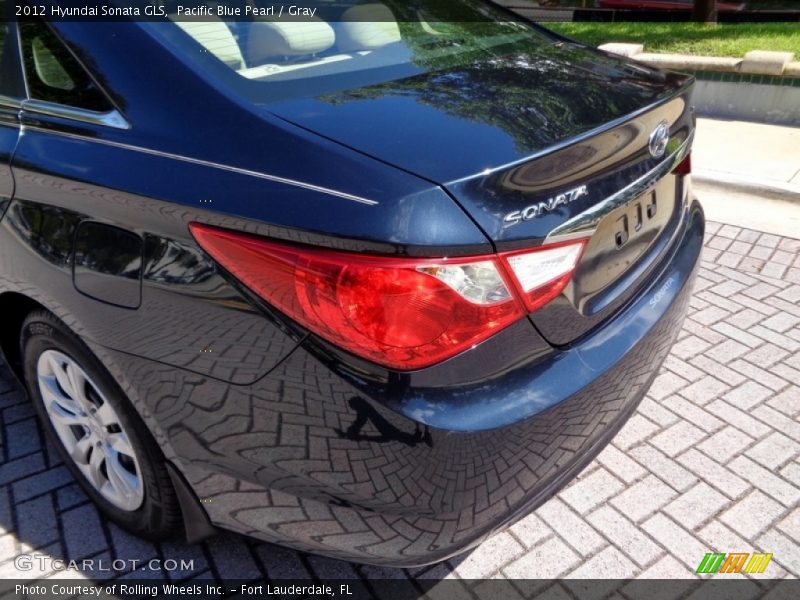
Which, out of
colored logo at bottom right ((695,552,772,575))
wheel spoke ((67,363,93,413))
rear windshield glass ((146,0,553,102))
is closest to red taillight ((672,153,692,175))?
rear windshield glass ((146,0,553,102))

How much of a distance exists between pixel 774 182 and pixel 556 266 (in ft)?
13.1

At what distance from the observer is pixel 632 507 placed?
7.34 feet

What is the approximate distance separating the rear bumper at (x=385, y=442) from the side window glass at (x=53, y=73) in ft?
2.25

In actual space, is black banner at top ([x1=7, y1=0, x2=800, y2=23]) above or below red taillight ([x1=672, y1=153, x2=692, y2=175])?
above

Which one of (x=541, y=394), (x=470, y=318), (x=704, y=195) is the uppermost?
(x=470, y=318)

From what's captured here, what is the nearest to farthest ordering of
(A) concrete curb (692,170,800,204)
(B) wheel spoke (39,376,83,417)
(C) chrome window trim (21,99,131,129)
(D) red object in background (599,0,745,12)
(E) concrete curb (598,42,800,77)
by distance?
(C) chrome window trim (21,99,131,129) → (B) wheel spoke (39,376,83,417) → (A) concrete curb (692,170,800,204) → (E) concrete curb (598,42,800,77) → (D) red object in background (599,0,745,12)

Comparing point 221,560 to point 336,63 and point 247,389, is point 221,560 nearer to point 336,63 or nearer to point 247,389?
point 247,389

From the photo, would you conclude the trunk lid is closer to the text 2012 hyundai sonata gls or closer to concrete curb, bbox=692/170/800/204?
the text 2012 hyundai sonata gls

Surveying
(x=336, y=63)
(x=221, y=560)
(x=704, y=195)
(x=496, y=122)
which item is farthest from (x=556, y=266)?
(x=704, y=195)

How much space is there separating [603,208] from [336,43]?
1.03 m

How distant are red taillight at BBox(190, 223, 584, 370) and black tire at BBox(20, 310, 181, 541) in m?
0.65

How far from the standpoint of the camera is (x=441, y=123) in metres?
1.62

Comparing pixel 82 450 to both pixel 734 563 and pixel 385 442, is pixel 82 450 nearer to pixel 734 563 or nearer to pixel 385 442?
pixel 385 442

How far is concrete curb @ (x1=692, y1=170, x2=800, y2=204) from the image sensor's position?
459 centimetres
